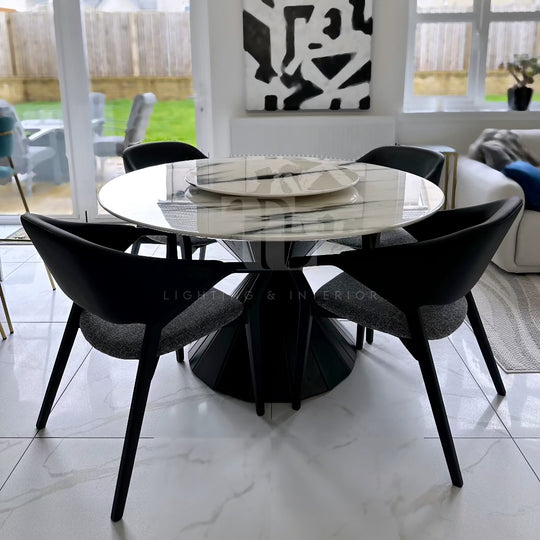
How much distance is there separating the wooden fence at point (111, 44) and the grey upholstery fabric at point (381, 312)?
2923mm

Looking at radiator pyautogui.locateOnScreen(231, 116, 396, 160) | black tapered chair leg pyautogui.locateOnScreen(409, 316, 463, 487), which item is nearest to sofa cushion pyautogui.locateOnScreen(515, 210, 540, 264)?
radiator pyautogui.locateOnScreen(231, 116, 396, 160)

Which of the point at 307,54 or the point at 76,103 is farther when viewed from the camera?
the point at 76,103

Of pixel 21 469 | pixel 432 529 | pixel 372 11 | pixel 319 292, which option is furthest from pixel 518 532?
pixel 372 11

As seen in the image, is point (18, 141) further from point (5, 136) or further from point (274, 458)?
point (274, 458)

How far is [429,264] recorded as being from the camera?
180 centimetres

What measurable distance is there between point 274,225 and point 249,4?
114 inches

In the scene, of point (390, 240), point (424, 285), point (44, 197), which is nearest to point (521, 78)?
point (390, 240)

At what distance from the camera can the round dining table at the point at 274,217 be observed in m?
1.89

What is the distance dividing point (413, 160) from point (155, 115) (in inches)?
87.9

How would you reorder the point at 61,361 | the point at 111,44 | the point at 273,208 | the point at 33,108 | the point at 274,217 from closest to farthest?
the point at 274,217, the point at 273,208, the point at 61,361, the point at 111,44, the point at 33,108

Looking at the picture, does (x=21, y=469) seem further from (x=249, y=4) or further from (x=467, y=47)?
(x=467, y=47)

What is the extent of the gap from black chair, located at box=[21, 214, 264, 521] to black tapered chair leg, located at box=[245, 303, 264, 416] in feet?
0.64

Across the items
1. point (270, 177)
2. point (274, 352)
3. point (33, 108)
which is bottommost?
point (274, 352)

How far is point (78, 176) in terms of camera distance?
4.68 m
